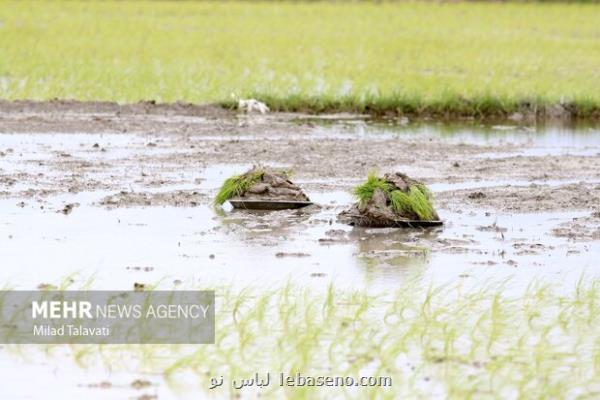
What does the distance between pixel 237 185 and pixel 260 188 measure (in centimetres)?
20

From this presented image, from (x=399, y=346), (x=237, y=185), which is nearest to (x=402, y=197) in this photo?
(x=237, y=185)

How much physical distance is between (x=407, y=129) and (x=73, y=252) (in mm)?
7989

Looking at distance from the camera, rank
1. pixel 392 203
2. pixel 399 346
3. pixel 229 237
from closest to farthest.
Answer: pixel 399 346
pixel 229 237
pixel 392 203

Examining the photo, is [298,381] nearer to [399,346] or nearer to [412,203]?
[399,346]

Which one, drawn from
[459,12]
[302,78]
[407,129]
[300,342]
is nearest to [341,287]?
[300,342]

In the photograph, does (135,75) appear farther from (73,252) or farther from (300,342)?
(300,342)

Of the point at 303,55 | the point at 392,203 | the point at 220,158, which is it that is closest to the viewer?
the point at 392,203

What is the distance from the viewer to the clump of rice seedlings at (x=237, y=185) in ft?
33.5

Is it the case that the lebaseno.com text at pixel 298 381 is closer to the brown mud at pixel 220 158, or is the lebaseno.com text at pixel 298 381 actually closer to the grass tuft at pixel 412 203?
the grass tuft at pixel 412 203

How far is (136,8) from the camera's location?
31.2 meters

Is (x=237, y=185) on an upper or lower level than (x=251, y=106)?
lower

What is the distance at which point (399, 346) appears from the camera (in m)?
6.31

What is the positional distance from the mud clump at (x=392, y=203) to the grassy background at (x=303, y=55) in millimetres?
7739

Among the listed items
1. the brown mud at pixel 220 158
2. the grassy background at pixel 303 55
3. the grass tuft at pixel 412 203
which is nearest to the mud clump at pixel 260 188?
the brown mud at pixel 220 158
